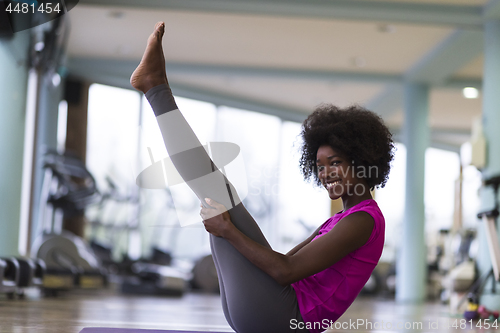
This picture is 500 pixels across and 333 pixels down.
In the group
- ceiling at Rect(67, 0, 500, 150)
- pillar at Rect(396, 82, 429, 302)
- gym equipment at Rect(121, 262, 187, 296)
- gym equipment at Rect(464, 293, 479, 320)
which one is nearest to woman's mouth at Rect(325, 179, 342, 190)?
gym equipment at Rect(464, 293, 479, 320)

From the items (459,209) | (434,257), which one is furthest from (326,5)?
(434,257)

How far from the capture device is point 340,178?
4.99ft

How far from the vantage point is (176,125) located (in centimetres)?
145

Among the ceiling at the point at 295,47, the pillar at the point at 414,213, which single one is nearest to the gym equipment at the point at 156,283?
the ceiling at the point at 295,47

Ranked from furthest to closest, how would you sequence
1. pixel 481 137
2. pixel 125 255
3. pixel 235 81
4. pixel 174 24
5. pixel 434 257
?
1. pixel 434 257
2. pixel 235 81
3. pixel 125 255
4. pixel 174 24
5. pixel 481 137

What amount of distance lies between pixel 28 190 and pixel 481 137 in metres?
3.82

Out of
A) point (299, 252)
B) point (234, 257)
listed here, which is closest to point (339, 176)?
point (299, 252)

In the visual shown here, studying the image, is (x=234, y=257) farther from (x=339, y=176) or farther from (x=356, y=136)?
(x=356, y=136)

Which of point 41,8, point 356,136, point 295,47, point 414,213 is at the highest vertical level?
point 295,47

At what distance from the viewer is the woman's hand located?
1373mm

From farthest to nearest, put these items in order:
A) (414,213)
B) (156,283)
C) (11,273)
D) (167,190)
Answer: (167,190), (414,213), (156,283), (11,273)

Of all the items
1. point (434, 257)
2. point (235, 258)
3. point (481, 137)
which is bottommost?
point (434, 257)

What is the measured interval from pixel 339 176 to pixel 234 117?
6615mm

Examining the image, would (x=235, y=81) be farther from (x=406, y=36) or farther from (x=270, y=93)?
(x=406, y=36)
